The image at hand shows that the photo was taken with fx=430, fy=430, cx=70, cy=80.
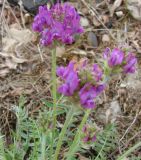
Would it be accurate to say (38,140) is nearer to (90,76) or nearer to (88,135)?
(88,135)

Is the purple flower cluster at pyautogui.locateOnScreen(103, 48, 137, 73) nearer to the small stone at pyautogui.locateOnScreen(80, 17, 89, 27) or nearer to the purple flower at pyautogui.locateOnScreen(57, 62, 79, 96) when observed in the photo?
the purple flower at pyautogui.locateOnScreen(57, 62, 79, 96)

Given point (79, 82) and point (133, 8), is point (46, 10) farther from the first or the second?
point (133, 8)

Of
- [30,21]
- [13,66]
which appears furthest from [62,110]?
[30,21]

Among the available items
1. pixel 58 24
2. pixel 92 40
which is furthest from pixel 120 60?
pixel 92 40

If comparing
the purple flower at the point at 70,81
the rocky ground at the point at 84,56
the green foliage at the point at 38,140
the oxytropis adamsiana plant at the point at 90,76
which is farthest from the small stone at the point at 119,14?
the purple flower at the point at 70,81

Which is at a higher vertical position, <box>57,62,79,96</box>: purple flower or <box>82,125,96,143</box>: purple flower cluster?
<box>57,62,79,96</box>: purple flower

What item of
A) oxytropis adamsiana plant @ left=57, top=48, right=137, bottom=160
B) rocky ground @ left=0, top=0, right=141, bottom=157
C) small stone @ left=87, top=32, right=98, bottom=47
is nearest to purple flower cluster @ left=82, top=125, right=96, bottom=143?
oxytropis adamsiana plant @ left=57, top=48, right=137, bottom=160
